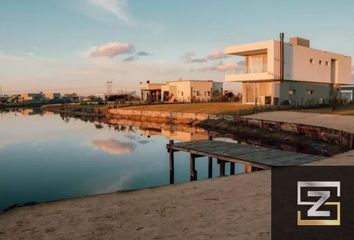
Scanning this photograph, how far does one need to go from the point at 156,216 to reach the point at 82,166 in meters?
15.0

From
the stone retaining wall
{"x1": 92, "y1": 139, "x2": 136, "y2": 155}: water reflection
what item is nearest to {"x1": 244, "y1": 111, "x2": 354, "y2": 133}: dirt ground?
the stone retaining wall

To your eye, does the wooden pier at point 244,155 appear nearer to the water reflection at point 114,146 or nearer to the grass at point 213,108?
the water reflection at point 114,146

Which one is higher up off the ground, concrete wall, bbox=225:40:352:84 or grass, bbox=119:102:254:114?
concrete wall, bbox=225:40:352:84

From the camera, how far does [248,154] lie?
49.3 ft

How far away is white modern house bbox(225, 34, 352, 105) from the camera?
44312mm

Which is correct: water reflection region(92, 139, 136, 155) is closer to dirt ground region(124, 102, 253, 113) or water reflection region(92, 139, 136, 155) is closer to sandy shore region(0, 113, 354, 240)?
dirt ground region(124, 102, 253, 113)

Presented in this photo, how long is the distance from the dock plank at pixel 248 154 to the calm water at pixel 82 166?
162 cm

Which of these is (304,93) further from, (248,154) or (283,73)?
(248,154)

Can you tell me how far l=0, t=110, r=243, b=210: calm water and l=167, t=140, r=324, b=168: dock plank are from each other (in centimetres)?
162

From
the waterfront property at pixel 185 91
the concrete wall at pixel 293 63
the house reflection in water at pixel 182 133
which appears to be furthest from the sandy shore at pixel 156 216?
the waterfront property at pixel 185 91

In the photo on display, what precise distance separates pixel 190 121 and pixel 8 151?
67.4ft

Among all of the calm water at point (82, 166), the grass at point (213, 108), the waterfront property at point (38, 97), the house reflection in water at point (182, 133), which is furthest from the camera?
the waterfront property at point (38, 97)

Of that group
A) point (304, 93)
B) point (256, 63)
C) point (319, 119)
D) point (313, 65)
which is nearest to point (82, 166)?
point (319, 119)

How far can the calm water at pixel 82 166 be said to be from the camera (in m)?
16.0
